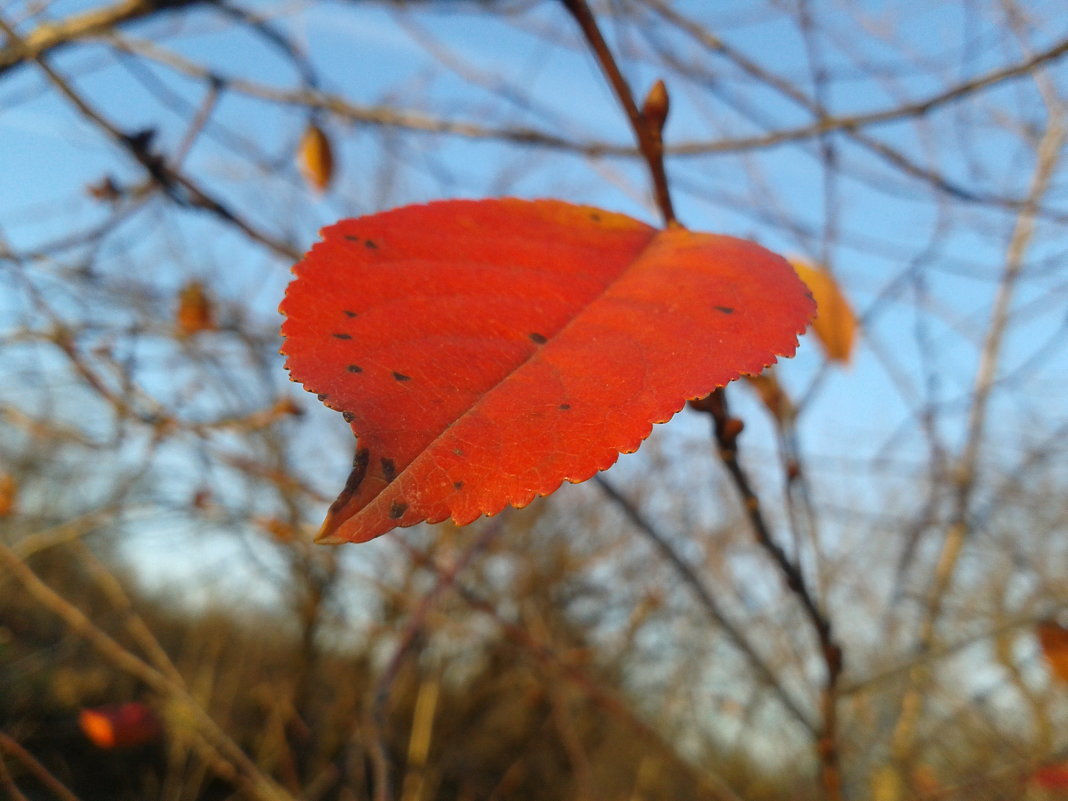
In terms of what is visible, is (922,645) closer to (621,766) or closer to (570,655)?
(570,655)

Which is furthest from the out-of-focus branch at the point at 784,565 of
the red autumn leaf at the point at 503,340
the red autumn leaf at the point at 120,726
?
the red autumn leaf at the point at 120,726

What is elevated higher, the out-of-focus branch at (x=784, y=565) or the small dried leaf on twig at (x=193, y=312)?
the small dried leaf on twig at (x=193, y=312)

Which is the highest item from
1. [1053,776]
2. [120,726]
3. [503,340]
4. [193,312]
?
[193,312]

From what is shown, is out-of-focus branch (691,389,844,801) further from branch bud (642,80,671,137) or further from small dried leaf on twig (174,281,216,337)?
small dried leaf on twig (174,281,216,337)

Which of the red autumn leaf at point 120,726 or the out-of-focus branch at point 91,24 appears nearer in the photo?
the out-of-focus branch at point 91,24

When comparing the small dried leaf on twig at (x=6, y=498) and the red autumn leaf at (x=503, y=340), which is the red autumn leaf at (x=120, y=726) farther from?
the red autumn leaf at (x=503, y=340)

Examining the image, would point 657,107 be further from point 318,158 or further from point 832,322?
point 318,158

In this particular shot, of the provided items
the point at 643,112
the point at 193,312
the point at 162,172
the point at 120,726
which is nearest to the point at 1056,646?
the point at 643,112

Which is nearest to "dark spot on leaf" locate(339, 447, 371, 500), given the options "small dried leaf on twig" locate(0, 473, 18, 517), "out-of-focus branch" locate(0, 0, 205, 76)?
"out-of-focus branch" locate(0, 0, 205, 76)
